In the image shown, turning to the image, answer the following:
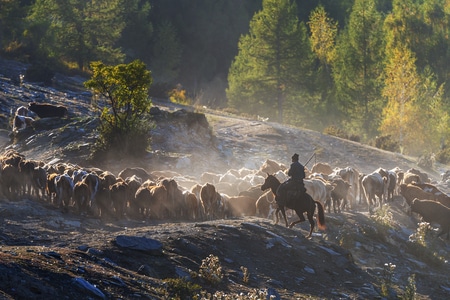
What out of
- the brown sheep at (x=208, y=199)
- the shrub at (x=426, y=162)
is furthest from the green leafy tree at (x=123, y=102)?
the shrub at (x=426, y=162)

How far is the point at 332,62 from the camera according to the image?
7062 cm

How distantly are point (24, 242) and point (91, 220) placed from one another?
14.7 ft

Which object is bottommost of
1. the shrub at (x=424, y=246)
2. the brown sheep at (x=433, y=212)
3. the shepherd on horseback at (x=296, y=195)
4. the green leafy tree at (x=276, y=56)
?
the shrub at (x=424, y=246)

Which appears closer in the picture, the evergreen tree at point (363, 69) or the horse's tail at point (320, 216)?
the horse's tail at point (320, 216)

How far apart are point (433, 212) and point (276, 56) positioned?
123 feet

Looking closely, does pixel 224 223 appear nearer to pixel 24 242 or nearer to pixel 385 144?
pixel 24 242

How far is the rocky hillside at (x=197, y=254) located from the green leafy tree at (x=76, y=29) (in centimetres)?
2418

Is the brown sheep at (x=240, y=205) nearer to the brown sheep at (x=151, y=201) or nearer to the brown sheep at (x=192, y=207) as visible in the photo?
the brown sheep at (x=192, y=207)

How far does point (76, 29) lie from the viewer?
5841 centimetres

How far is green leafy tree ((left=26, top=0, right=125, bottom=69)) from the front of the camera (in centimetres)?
5675

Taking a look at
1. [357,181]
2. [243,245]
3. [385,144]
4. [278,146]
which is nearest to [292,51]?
[385,144]

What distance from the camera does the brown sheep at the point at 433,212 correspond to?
84.4ft

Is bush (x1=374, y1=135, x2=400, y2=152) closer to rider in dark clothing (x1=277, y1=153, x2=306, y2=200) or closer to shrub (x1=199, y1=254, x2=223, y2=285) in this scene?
rider in dark clothing (x1=277, y1=153, x2=306, y2=200)

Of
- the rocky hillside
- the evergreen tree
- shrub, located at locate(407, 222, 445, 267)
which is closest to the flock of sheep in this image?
A: the rocky hillside
